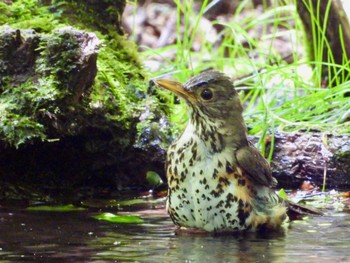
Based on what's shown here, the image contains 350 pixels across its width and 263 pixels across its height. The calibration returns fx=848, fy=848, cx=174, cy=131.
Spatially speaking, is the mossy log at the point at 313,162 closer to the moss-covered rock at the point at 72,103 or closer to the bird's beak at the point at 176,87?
the moss-covered rock at the point at 72,103

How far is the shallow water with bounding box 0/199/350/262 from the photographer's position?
4.07 meters

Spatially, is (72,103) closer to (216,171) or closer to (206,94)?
(206,94)

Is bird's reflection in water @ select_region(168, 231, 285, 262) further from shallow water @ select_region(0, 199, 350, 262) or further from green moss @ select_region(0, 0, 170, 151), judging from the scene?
green moss @ select_region(0, 0, 170, 151)

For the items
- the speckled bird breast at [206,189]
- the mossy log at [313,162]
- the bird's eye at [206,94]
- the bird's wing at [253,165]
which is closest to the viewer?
the speckled bird breast at [206,189]

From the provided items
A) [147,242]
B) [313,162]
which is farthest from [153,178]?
[147,242]

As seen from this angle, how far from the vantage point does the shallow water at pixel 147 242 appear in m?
4.07

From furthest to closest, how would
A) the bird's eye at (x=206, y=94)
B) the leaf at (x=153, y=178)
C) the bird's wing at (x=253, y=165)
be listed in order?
the leaf at (x=153, y=178) < the bird's eye at (x=206, y=94) < the bird's wing at (x=253, y=165)

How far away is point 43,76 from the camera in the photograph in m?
5.81

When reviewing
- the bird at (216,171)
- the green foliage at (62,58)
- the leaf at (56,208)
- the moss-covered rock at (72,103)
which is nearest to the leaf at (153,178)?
the moss-covered rock at (72,103)

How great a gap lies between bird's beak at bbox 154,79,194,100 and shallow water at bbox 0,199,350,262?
81 cm

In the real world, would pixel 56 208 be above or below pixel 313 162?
below

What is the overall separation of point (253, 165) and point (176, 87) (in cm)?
65

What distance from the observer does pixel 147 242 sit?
4.54m

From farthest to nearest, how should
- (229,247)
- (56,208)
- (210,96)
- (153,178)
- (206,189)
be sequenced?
1. (153,178)
2. (56,208)
3. (210,96)
4. (206,189)
5. (229,247)
